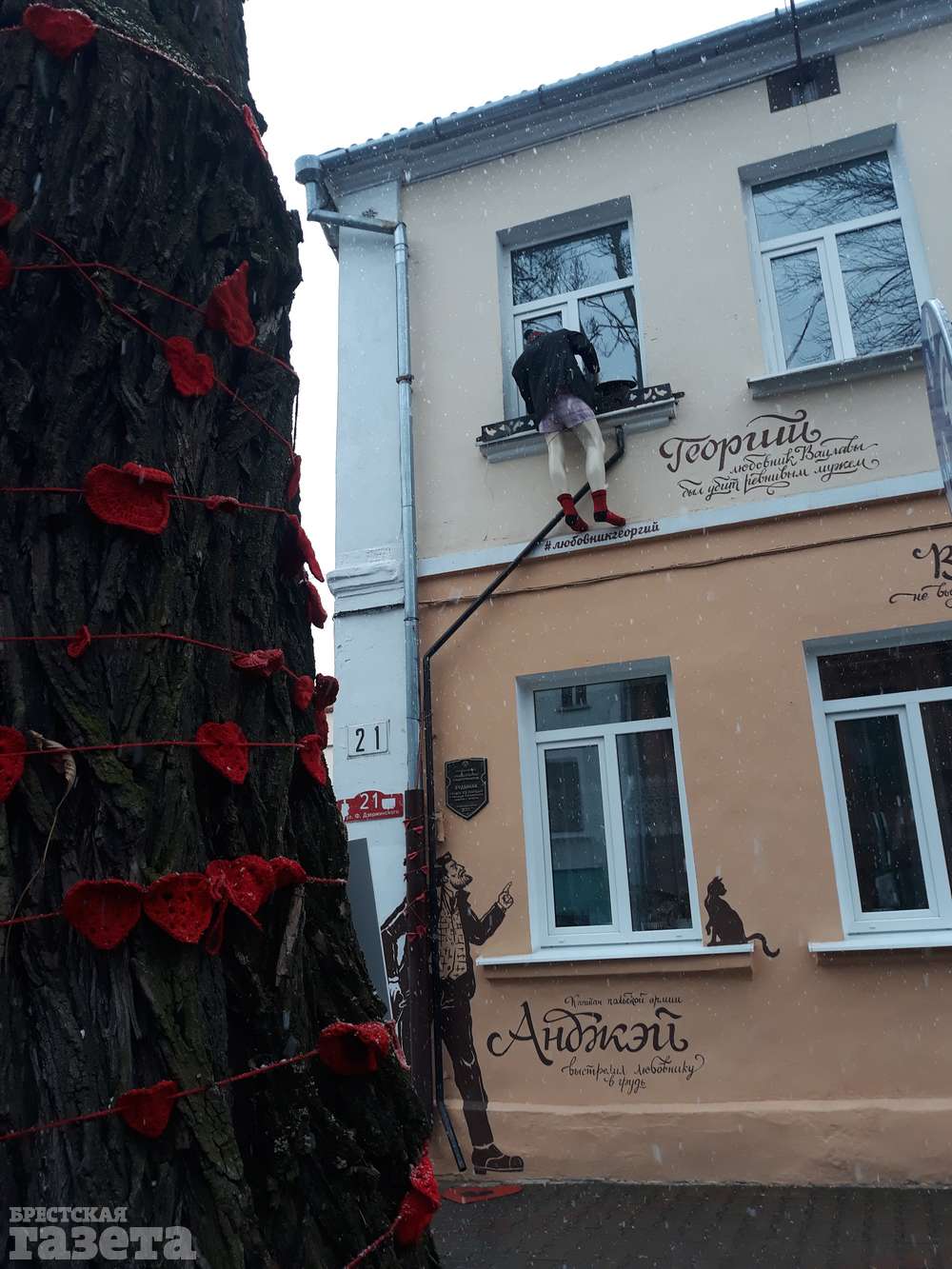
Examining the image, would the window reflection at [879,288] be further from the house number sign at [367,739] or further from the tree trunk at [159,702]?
the tree trunk at [159,702]

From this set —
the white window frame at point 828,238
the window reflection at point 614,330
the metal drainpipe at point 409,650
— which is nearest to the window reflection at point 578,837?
the metal drainpipe at point 409,650

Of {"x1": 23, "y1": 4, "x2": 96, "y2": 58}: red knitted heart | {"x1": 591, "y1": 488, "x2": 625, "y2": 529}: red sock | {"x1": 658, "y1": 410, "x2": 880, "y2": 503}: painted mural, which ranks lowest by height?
{"x1": 23, "y1": 4, "x2": 96, "y2": 58}: red knitted heart

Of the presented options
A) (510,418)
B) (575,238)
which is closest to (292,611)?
(510,418)

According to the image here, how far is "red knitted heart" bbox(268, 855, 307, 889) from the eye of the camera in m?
2.17

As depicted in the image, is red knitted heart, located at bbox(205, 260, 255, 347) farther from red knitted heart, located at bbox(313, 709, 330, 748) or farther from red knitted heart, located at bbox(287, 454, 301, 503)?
red knitted heart, located at bbox(313, 709, 330, 748)

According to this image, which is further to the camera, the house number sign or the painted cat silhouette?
the house number sign

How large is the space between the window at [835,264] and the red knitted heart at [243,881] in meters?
5.57

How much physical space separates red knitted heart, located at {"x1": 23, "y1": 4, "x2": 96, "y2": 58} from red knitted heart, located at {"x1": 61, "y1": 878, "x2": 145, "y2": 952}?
1.72 m

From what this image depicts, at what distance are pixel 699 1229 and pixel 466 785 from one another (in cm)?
272

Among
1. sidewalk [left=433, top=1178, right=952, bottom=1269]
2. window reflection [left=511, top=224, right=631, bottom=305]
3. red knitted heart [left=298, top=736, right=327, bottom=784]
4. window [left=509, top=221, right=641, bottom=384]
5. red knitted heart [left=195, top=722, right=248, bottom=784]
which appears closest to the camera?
red knitted heart [left=195, top=722, right=248, bottom=784]

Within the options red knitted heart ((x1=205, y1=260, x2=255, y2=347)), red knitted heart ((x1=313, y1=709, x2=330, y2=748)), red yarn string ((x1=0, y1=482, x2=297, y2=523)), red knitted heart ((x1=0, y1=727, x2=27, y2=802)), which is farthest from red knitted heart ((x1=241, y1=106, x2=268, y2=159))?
red knitted heart ((x1=0, y1=727, x2=27, y2=802))

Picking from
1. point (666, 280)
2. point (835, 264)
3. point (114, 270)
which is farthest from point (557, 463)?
point (114, 270)

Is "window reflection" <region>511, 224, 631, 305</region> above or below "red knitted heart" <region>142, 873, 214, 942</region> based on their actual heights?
above

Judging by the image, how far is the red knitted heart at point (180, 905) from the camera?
1.92 metres
